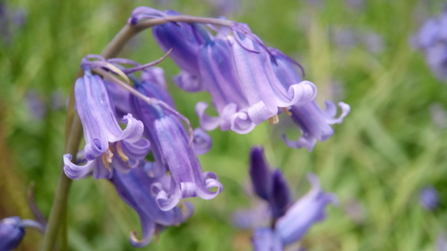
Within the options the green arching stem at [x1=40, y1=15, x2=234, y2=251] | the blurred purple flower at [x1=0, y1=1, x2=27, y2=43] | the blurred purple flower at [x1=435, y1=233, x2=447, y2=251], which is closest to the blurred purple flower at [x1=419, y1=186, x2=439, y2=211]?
the blurred purple flower at [x1=435, y1=233, x2=447, y2=251]

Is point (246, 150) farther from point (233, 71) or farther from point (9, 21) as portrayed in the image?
point (233, 71)

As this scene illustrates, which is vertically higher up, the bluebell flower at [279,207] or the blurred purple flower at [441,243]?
the bluebell flower at [279,207]

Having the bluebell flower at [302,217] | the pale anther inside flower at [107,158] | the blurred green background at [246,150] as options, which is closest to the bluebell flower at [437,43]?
the blurred green background at [246,150]

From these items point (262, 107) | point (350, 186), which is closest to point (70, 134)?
point (262, 107)

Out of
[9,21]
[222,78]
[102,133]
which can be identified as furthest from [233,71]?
[9,21]

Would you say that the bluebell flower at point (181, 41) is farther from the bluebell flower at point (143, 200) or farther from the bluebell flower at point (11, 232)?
the bluebell flower at point (11, 232)

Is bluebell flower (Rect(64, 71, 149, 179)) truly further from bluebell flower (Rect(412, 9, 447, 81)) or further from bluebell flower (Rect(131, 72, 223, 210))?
bluebell flower (Rect(412, 9, 447, 81))

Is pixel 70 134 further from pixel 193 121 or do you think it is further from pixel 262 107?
pixel 193 121
